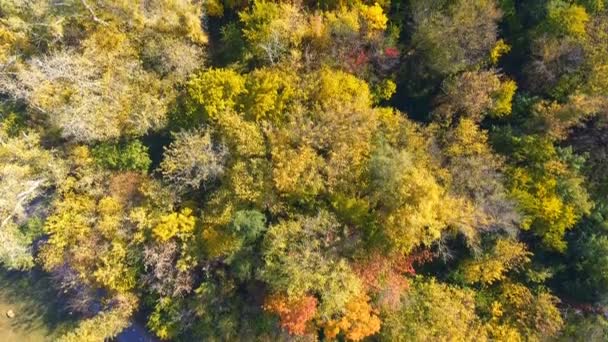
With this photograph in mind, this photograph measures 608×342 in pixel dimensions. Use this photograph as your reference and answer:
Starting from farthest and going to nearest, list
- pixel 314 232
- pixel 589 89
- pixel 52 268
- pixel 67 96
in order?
pixel 52 268 → pixel 67 96 → pixel 589 89 → pixel 314 232

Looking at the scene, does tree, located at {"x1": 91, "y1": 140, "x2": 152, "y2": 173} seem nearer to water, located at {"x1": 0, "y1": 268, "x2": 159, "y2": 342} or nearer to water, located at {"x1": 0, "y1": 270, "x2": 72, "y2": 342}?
water, located at {"x1": 0, "y1": 268, "x2": 159, "y2": 342}

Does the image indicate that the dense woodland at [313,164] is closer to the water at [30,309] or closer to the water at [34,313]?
the water at [34,313]

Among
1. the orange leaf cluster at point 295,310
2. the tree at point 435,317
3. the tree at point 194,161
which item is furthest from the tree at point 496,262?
the tree at point 194,161

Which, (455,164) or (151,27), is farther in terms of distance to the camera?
(151,27)

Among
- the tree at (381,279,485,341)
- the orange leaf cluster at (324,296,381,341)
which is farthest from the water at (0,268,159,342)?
the tree at (381,279,485,341)

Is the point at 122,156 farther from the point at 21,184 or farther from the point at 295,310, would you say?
the point at 295,310

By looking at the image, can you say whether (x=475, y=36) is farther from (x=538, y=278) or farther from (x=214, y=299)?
(x=214, y=299)

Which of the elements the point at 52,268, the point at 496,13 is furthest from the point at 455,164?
the point at 52,268

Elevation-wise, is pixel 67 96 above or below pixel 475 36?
below
